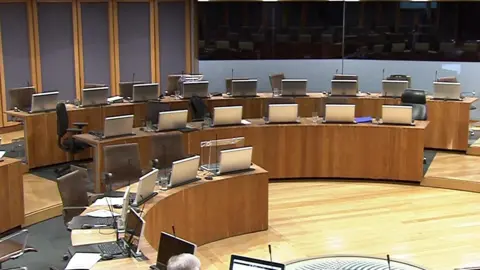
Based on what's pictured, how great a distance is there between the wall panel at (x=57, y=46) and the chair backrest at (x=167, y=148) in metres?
4.64

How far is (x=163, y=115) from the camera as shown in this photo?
8.55 meters

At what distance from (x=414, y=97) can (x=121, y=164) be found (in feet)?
15.4

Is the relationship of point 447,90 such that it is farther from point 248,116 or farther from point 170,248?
point 170,248

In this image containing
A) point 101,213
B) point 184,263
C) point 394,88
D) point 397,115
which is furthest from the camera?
point 394,88

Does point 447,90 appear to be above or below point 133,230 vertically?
above

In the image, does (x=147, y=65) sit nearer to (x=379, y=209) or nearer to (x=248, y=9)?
(x=248, y=9)

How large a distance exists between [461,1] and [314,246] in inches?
271

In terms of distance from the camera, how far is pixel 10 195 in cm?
709

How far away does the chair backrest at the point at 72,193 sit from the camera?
6262mm

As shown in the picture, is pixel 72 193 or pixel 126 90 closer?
pixel 72 193

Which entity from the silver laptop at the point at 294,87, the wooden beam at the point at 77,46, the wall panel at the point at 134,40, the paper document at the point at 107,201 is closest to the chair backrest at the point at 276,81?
the silver laptop at the point at 294,87

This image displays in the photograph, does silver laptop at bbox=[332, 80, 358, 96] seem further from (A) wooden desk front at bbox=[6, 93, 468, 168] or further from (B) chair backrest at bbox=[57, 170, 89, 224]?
(B) chair backrest at bbox=[57, 170, 89, 224]

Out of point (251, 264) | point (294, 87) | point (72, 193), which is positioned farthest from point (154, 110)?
point (251, 264)

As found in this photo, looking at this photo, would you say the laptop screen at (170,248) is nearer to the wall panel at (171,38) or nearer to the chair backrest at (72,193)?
the chair backrest at (72,193)
